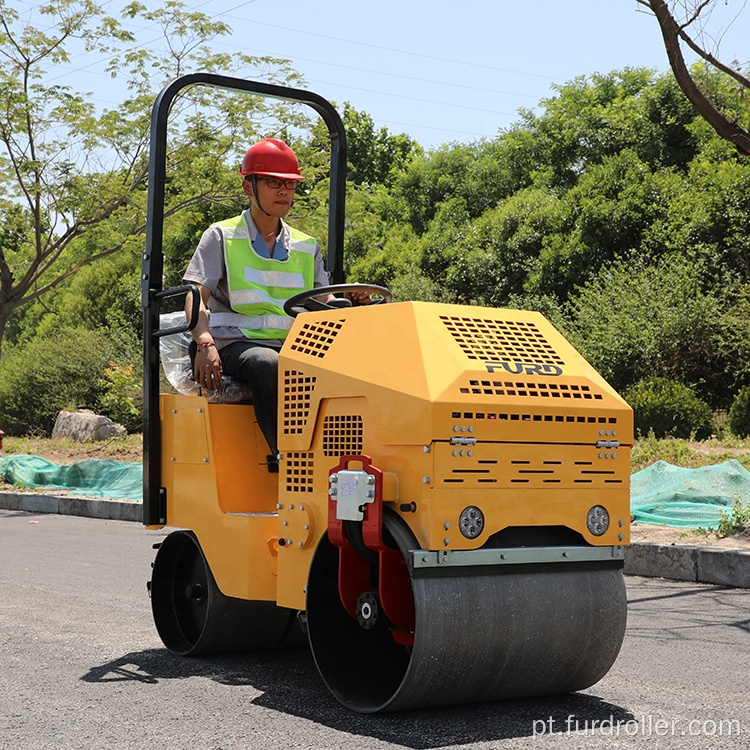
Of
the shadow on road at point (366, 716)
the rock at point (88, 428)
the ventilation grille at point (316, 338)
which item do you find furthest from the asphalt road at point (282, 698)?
the rock at point (88, 428)

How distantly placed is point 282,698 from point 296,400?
1.13 m

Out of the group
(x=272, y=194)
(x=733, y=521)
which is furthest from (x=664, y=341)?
(x=272, y=194)

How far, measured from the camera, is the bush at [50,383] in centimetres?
2675

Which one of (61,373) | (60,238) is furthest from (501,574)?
(61,373)

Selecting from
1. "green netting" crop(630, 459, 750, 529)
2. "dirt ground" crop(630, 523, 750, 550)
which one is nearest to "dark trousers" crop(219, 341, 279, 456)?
"dirt ground" crop(630, 523, 750, 550)

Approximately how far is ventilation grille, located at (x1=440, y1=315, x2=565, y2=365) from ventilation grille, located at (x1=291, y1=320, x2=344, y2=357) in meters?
0.46

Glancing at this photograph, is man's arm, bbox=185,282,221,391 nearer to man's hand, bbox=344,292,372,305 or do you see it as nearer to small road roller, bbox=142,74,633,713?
small road roller, bbox=142,74,633,713

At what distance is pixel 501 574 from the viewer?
13.0ft

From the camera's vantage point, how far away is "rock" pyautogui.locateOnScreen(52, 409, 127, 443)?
22859 mm

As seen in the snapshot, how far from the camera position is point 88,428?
23.0 m

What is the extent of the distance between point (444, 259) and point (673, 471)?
20508mm

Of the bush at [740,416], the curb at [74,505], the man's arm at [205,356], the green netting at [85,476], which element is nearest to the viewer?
the man's arm at [205,356]

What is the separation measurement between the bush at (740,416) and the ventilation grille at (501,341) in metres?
15.0

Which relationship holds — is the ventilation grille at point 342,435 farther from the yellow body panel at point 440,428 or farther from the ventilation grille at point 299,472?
the ventilation grille at point 299,472
